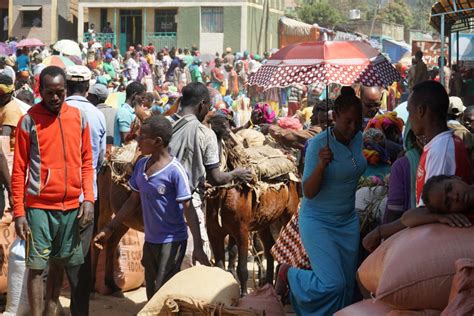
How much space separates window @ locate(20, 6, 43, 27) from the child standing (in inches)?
1864

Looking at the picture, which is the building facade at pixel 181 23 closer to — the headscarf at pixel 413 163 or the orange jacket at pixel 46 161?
the orange jacket at pixel 46 161

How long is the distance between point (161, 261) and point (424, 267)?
277cm

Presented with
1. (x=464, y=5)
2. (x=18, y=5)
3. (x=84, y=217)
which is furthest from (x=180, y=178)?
(x=18, y=5)


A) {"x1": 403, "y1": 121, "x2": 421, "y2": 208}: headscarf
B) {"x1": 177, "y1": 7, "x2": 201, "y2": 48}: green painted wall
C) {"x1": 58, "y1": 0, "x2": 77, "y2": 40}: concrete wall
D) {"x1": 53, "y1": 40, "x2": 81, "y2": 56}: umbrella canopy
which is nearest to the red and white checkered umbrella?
{"x1": 403, "y1": 121, "x2": 421, "y2": 208}: headscarf

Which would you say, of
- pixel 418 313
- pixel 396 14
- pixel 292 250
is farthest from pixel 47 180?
pixel 396 14

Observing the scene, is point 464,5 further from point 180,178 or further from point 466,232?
point 466,232

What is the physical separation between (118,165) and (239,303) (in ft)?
8.06

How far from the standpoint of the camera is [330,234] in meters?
6.43

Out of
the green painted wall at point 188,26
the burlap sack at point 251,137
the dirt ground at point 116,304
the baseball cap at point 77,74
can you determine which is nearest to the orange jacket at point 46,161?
the baseball cap at point 77,74

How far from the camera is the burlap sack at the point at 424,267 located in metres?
4.48

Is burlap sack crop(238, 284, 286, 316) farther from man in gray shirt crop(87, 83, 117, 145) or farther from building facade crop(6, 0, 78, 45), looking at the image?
building facade crop(6, 0, 78, 45)

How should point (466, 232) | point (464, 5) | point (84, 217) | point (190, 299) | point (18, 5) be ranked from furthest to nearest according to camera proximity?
1. point (18, 5)
2. point (464, 5)
3. point (84, 217)
4. point (190, 299)
5. point (466, 232)

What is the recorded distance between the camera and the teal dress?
6328mm

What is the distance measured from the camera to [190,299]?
6.25 m
